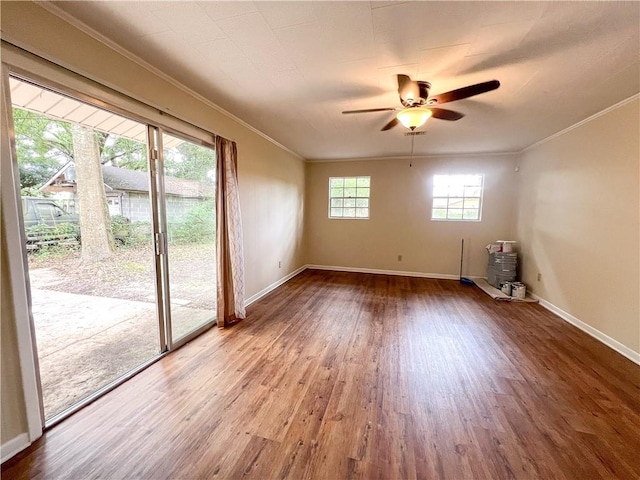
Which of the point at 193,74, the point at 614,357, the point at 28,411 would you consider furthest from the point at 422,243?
the point at 28,411

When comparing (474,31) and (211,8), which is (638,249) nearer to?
(474,31)

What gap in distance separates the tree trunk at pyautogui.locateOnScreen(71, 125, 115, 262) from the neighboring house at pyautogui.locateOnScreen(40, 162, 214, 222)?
0.04 m

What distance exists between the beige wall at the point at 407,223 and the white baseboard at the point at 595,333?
1563mm

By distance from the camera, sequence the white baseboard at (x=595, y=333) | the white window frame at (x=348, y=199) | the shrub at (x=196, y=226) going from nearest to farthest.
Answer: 1. the white baseboard at (x=595, y=333)
2. the shrub at (x=196, y=226)
3. the white window frame at (x=348, y=199)

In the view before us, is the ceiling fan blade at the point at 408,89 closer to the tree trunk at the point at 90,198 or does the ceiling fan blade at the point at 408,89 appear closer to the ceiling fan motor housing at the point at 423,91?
the ceiling fan motor housing at the point at 423,91

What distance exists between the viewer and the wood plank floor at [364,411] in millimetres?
1380

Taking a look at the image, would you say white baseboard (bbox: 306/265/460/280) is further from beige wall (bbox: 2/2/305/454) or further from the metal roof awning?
the metal roof awning

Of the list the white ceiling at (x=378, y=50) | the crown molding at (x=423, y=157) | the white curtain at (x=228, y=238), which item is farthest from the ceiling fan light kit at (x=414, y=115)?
the crown molding at (x=423, y=157)

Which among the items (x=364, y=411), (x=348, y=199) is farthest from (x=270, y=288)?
(x=364, y=411)

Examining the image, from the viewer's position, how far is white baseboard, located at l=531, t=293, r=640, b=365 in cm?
243

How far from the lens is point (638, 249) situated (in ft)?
7.91

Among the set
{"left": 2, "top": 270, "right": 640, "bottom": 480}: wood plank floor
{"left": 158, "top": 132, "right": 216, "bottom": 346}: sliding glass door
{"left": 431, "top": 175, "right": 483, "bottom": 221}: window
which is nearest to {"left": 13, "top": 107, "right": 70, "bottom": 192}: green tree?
{"left": 158, "top": 132, "right": 216, "bottom": 346}: sliding glass door

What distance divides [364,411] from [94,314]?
218cm

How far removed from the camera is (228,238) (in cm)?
302
